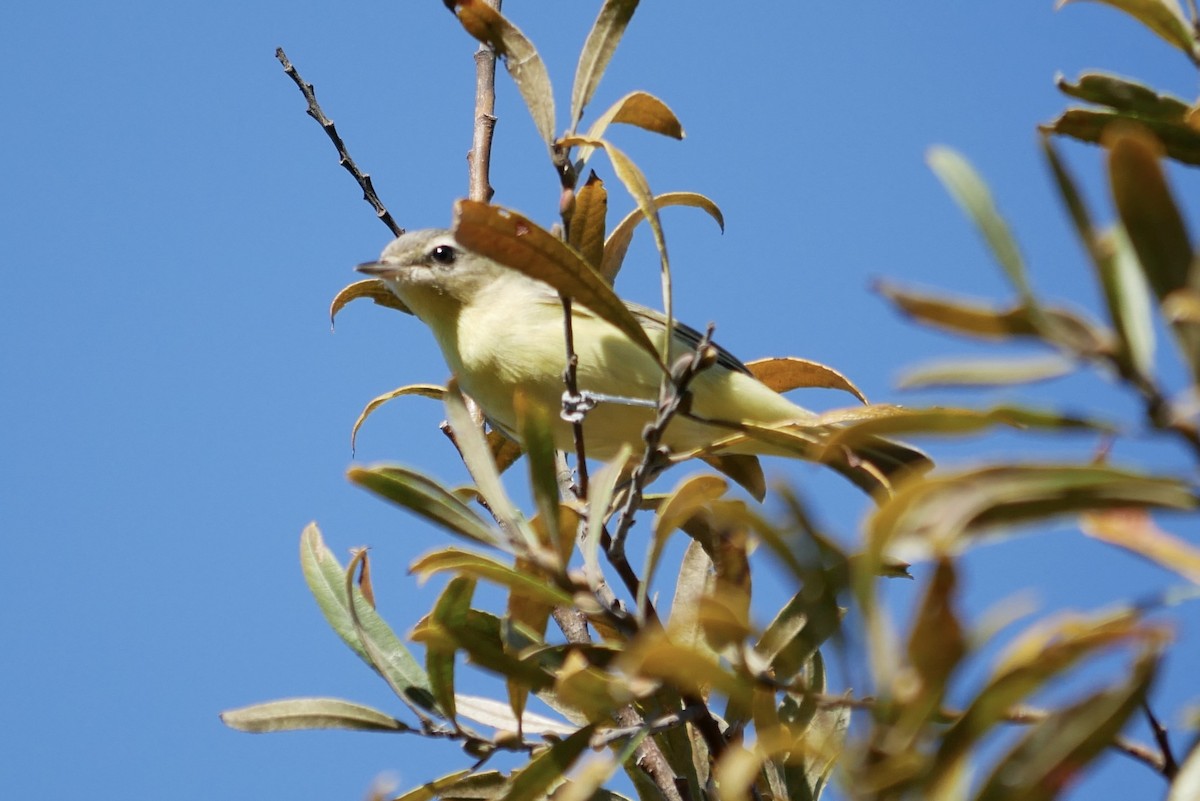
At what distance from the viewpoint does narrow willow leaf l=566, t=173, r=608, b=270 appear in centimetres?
276

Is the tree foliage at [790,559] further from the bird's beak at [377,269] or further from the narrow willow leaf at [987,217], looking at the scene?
the bird's beak at [377,269]

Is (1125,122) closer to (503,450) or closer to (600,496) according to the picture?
(600,496)

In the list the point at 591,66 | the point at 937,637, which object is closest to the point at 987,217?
the point at 937,637

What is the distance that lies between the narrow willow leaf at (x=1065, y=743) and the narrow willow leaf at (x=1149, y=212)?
332mm

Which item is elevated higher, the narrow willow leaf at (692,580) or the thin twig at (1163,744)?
the narrow willow leaf at (692,580)

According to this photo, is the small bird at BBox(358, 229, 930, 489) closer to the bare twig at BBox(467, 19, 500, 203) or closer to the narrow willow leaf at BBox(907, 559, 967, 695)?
the bare twig at BBox(467, 19, 500, 203)

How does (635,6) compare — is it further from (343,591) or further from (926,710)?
(926,710)

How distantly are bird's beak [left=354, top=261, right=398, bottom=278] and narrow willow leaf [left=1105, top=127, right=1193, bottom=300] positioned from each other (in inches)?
130

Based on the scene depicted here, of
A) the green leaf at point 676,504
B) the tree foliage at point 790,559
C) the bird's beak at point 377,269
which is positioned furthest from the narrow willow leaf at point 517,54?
the bird's beak at point 377,269

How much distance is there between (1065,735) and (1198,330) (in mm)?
370

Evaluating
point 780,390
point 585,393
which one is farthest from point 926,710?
point 585,393

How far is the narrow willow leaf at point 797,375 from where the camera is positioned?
9.47 ft

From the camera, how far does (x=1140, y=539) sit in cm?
121

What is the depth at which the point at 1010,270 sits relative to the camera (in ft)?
3.39
